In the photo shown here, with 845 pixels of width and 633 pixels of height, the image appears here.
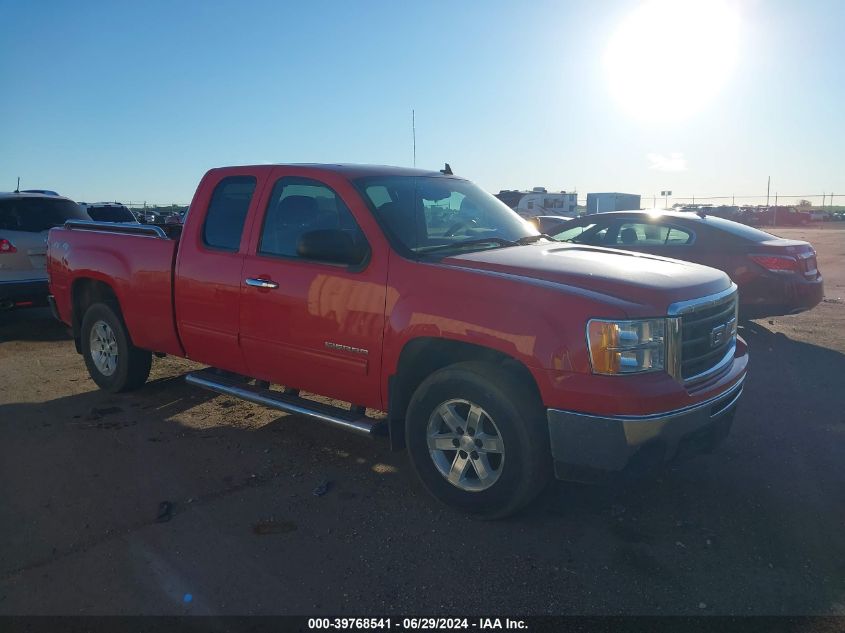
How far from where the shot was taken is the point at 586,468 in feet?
11.2

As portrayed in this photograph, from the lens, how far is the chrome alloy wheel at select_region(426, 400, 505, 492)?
147 inches

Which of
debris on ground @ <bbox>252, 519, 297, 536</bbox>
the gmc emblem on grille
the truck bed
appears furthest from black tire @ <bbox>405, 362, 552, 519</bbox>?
the truck bed

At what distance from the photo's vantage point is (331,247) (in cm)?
407

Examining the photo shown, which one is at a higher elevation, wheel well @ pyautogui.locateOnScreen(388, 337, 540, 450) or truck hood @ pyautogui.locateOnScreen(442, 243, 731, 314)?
truck hood @ pyautogui.locateOnScreen(442, 243, 731, 314)

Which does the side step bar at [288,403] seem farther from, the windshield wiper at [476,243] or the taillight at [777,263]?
the taillight at [777,263]

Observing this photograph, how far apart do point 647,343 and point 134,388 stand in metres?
4.82

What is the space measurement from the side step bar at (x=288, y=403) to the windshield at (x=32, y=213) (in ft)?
17.8

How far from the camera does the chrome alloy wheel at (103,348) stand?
6301mm

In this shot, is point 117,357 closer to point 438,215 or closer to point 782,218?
point 438,215

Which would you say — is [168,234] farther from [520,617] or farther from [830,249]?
[830,249]

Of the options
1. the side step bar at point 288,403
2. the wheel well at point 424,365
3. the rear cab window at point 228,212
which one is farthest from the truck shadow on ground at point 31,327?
the wheel well at point 424,365

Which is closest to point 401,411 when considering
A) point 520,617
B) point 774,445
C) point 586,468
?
point 586,468

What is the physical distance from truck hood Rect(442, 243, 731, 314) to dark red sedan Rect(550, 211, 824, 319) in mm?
4032

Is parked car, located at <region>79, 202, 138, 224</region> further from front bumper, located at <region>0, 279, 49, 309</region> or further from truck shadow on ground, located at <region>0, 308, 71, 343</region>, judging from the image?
front bumper, located at <region>0, 279, 49, 309</region>
